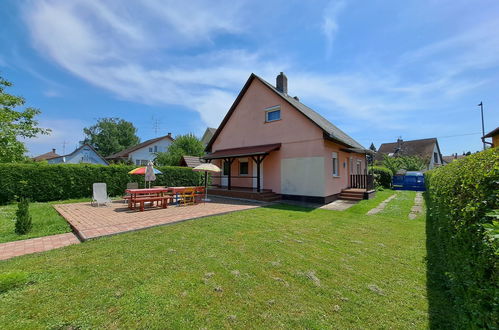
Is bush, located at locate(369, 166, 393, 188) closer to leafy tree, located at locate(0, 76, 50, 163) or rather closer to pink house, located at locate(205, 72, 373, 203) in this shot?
pink house, located at locate(205, 72, 373, 203)


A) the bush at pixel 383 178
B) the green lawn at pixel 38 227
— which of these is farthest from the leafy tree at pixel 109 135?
the bush at pixel 383 178

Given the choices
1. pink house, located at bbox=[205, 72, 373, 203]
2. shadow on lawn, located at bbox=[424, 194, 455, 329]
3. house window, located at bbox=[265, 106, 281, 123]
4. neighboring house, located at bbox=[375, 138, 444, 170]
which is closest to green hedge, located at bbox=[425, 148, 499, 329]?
shadow on lawn, located at bbox=[424, 194, 455, 329]

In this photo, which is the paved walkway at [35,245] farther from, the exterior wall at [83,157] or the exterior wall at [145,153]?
the exterior wall at [83,157]

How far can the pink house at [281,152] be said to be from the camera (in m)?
12.6

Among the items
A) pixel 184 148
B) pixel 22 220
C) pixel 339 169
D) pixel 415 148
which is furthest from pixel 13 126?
pixel 415 148

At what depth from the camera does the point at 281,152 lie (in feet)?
46.0

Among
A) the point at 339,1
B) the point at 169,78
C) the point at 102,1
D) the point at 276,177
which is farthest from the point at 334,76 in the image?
the point at 102,1

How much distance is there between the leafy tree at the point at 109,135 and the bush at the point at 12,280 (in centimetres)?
6131

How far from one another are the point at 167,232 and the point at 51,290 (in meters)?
3.04

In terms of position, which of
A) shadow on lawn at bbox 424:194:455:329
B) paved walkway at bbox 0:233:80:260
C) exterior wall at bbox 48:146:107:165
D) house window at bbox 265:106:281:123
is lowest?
shadow on lawn at bbox 424:194:455:329

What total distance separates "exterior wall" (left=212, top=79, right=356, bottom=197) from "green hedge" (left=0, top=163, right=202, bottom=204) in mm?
8908

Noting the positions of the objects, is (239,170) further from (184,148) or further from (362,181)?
(184,148)

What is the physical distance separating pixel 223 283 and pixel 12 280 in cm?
344

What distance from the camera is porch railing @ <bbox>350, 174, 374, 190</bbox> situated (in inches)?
587
